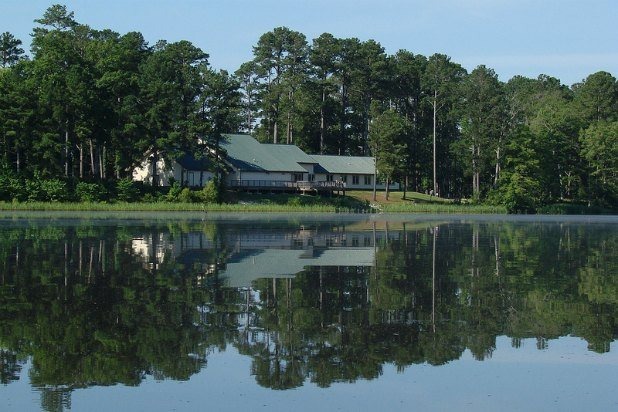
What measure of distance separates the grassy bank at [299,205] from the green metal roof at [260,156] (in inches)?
208

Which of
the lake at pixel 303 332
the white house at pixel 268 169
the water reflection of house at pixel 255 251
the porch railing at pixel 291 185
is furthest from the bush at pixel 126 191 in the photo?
the lake at pixel 303 332

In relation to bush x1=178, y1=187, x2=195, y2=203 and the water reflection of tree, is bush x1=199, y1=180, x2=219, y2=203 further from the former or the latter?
the water reflection of tree

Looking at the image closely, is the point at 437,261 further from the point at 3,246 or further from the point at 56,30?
the point at 56,30

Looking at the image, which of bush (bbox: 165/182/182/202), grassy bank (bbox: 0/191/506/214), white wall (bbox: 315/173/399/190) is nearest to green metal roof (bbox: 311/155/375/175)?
white wall (bbox: 315/173/399/190)

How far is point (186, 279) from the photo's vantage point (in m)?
23.9

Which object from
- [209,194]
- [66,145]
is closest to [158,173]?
[209,194]

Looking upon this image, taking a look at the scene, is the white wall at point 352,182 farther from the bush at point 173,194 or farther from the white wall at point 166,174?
the bush at point 173,194

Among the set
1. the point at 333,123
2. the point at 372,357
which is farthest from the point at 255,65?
the point at 372,357

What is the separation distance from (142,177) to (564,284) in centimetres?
6946

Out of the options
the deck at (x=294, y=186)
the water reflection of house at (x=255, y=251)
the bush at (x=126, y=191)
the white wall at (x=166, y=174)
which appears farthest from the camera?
the deck at (x=294, y=186)

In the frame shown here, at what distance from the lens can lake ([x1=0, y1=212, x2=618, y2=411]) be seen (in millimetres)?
11883

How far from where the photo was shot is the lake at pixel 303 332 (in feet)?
39.0

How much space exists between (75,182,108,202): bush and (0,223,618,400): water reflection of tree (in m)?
43.7

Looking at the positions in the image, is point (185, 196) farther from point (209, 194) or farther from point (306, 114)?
point (306, 114)
